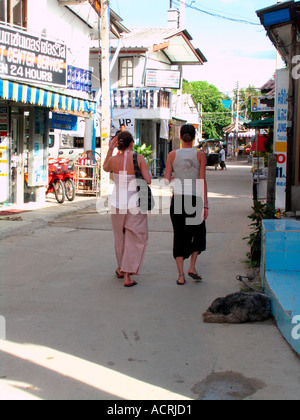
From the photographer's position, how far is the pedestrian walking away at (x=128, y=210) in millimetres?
6316

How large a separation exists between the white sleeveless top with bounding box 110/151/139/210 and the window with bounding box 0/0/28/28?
8294 mm

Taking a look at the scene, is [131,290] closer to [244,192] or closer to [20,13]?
[20,13]

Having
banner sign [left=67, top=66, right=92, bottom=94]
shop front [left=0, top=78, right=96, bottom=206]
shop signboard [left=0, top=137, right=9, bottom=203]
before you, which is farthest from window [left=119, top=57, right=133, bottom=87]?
shop signboard [left=0, top=137, right=9, bottom=203]

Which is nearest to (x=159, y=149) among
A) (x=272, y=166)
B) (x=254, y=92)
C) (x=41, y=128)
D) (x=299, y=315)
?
(x=41, y=128)

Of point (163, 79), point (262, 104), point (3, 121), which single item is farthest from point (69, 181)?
point (163, 79)

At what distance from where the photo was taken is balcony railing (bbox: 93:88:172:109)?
23078 mm

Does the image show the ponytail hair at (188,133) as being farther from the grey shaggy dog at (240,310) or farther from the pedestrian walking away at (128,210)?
the grey shaggy dog at (240,310)

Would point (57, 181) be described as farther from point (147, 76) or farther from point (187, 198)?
point (147, 76)

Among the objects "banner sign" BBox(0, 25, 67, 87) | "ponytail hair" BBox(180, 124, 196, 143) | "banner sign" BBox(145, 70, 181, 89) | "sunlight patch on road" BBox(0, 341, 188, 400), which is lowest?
"sunlight patch on road" BBox(0, 341, 188, 400)

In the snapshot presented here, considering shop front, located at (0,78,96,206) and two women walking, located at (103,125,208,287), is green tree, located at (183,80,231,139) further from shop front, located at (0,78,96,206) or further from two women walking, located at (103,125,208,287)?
two women walking, located at (103,125,208,287)

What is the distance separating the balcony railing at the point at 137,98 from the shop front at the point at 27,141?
8.26m

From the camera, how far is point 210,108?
79.8m

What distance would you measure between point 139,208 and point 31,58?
6961 millimetres

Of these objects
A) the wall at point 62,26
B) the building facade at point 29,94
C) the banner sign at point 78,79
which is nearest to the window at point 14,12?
the building facade at point 29,94
